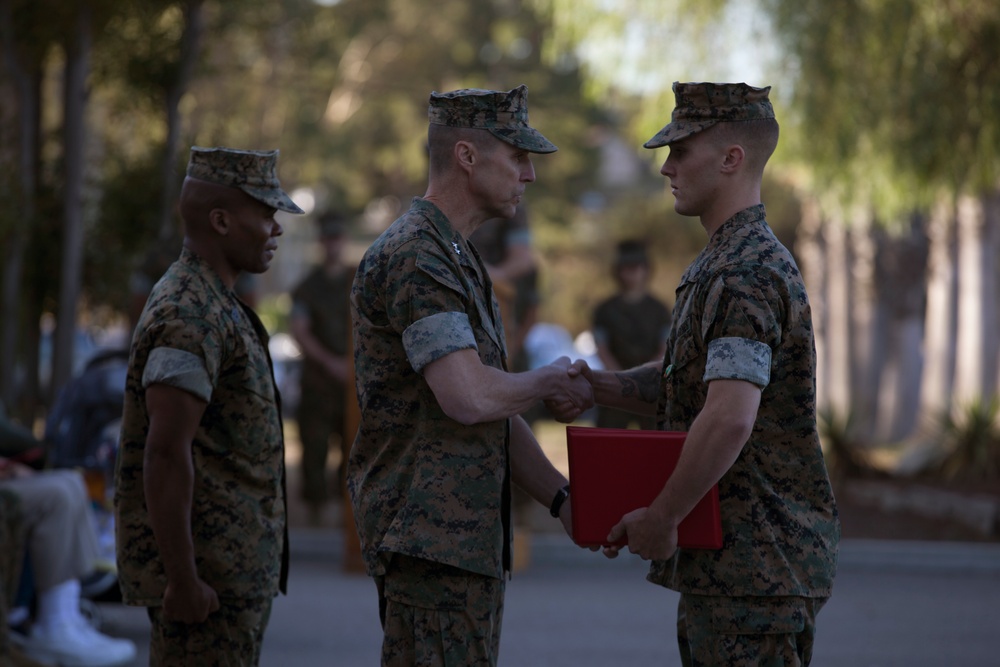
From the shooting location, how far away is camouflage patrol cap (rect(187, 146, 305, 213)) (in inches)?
160

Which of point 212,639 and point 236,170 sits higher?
point 236,170

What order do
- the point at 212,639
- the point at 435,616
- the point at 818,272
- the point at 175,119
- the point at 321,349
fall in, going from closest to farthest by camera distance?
the point at 435,616 < the point at 212,639 < the point at 321,349 < the point at 175,119 < the point at 818,272

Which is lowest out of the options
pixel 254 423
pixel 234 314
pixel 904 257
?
pixel 254 423

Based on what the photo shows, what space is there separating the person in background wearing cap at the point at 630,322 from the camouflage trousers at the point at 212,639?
6.89m

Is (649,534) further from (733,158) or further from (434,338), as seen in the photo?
(733,158)

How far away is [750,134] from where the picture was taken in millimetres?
3666

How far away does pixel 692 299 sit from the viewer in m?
3.64

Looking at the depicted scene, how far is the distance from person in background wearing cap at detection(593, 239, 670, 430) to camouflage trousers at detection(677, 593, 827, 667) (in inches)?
280

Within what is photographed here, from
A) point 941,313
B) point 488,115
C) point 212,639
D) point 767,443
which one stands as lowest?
point 212,639

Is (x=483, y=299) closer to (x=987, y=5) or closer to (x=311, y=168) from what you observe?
(x=987, y=5)

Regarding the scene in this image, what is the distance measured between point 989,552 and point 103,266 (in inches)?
283

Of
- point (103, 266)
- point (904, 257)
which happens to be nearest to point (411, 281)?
point (103, 266)

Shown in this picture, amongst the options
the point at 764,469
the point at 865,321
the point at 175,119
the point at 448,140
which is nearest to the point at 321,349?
the point at 175,119

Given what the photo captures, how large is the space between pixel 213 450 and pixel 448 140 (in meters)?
1.12
